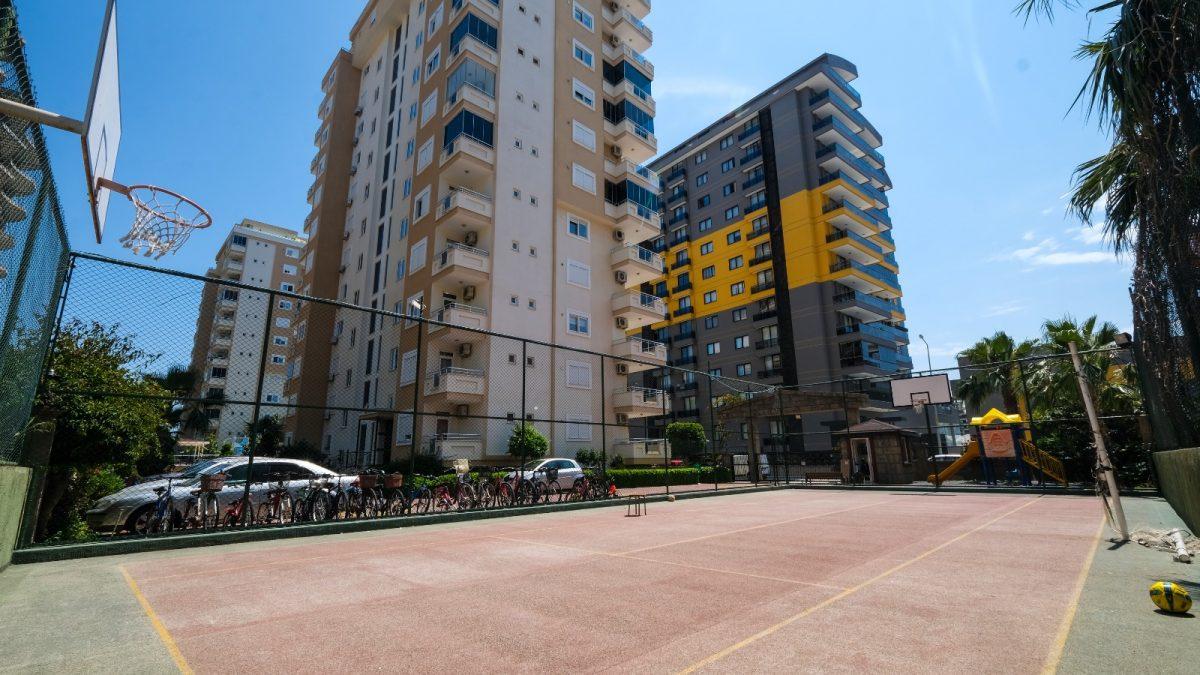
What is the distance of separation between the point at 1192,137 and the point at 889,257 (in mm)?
59803

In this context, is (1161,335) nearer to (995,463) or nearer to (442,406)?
(995,463)

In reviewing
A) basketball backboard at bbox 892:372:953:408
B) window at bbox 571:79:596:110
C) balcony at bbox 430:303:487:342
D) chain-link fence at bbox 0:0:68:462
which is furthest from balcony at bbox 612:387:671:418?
chain-link fence at bbox 0:0:68:462

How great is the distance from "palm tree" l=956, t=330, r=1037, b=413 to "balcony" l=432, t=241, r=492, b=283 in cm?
2752

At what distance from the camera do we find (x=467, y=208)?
1144 inches

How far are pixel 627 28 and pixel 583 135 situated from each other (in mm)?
11251

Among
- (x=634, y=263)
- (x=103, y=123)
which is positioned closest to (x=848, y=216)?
(x=634, y=263)

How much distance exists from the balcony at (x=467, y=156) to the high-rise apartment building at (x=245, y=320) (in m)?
42.3

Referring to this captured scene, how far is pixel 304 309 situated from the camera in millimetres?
40562

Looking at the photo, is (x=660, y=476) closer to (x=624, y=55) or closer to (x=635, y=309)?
(x=635, y=309)

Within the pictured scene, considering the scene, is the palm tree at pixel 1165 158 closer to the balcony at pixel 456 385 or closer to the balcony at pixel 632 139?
the balcony at pixel 456 385

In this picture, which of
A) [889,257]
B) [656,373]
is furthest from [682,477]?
[889,257]

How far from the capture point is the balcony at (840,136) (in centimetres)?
5200

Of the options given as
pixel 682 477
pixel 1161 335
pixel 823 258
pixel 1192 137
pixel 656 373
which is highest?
pixel 823 258

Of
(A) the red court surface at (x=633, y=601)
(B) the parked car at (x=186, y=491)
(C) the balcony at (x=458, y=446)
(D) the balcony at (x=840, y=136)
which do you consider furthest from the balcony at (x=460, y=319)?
(D) the balcony at (x=840, y=136)
